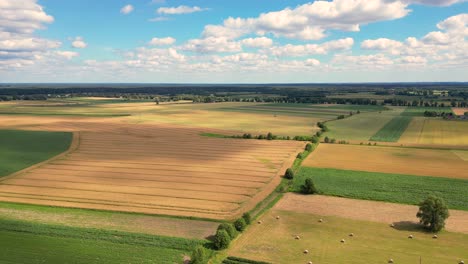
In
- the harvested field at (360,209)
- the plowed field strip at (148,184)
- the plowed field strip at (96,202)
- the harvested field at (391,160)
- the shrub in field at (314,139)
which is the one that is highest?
the shrub in field at (314,139)

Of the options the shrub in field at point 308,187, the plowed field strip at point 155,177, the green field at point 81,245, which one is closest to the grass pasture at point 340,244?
the green field at point 81,245

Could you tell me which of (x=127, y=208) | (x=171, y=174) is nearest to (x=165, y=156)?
(x=171, y=174)

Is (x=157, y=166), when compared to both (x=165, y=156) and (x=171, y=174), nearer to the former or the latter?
(x=171, y=174)

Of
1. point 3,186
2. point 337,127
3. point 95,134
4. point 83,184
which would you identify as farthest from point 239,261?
point 337,127

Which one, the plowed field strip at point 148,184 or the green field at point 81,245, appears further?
the plowed field strip at point 148,184

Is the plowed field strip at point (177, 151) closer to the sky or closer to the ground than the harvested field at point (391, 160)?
closer to the sky

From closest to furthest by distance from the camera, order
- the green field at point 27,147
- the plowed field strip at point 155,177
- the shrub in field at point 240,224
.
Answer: the shrub in field at point 240,224 < the plowed field strip at point 155,177 < the green field at point 27,147

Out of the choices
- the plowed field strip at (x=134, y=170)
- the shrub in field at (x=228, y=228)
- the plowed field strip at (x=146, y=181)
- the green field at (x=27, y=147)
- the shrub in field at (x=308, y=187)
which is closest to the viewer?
the shrub in field at (x=228, y=228)

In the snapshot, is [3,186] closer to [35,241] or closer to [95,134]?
[35,241]

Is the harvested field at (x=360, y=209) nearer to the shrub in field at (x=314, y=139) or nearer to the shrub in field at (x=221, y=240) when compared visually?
the shrub in field at (x=221, y=240)
